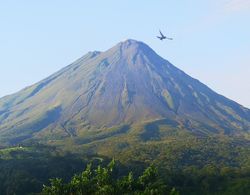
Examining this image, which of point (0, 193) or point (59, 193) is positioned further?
point (0, 193)

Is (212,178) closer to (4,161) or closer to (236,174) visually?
(236,174)

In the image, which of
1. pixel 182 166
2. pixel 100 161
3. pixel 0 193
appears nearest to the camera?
pixel 0 193

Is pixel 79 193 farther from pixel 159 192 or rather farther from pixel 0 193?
pixel 0 193

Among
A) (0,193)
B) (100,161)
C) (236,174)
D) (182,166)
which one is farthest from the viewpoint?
(182,166)

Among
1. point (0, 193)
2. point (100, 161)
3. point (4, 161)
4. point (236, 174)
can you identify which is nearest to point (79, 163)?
point (100, 161)

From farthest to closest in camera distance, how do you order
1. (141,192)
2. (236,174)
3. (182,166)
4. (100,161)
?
(182,166), (100,161), (236,174), (141,192)

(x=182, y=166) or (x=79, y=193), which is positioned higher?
(x=79, y=193)

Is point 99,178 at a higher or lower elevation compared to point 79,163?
higher

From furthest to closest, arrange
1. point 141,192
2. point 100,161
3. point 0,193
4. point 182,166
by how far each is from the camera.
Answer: point 182,166, point 100,161, point 0,193, point 141,192

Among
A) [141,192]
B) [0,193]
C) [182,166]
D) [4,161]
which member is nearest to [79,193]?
[141,192]
